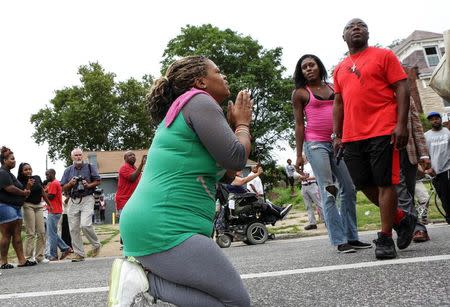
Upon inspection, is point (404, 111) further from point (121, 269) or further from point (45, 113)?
point (45, 113)

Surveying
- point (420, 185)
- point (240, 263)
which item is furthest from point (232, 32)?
point (240, 263)

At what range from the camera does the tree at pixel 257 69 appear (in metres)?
36.5

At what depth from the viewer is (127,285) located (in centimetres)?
214

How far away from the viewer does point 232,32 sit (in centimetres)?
3822

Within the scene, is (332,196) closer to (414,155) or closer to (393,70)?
(414,155)

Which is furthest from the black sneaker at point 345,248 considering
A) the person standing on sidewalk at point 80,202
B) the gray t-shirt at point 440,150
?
the person standing on sidewalk at point 80,202

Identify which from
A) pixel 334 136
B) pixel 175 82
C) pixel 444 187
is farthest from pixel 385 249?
pixel 444 187

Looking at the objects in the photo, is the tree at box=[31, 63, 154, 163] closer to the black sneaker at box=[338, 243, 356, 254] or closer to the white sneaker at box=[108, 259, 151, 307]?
the black sneaker at box=[338, 243, 356, 254]

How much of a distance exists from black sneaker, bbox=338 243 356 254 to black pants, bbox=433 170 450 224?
3.20 metres

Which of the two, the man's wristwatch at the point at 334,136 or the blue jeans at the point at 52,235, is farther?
the blue jeans at the point at 52,235

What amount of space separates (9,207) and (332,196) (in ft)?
18.0

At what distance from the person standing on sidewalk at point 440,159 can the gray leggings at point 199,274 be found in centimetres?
588

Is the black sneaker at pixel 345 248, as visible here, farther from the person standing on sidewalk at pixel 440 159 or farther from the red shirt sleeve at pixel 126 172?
the red shirt sleeve at pixel 126 172

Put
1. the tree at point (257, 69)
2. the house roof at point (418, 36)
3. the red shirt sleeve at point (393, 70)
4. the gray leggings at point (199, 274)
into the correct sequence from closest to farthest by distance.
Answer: the gray leggings at point (199, 274), the red shirt sleeve at point (393, 70), the tree at point (257, 69), the house roof at point (418, 36)
